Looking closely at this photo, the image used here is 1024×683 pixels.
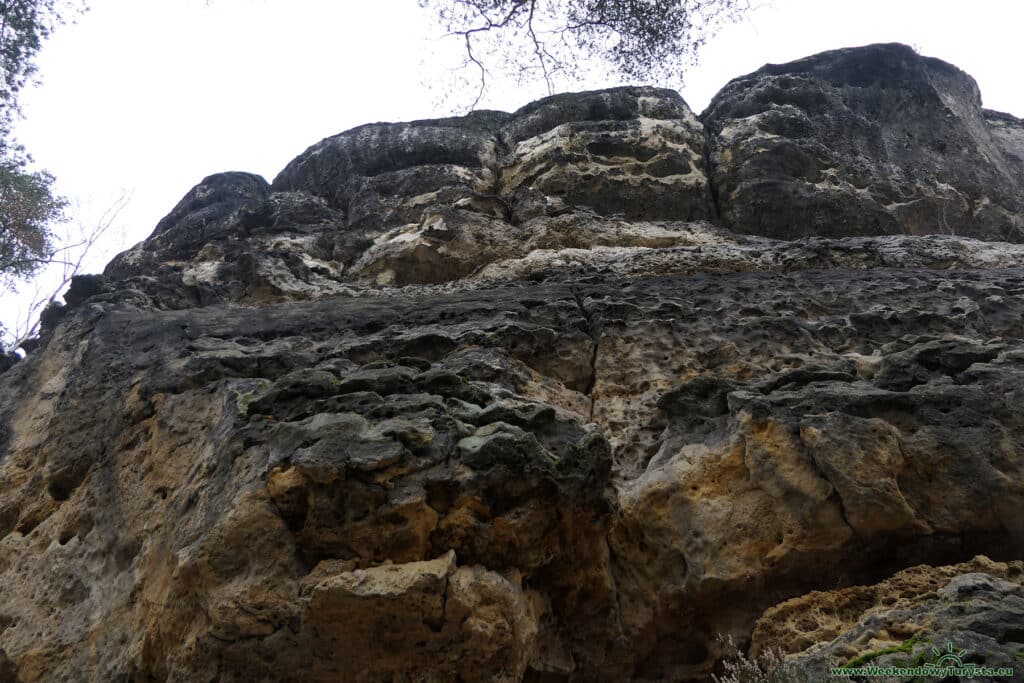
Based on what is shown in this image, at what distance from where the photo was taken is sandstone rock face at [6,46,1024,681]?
4.39 metres

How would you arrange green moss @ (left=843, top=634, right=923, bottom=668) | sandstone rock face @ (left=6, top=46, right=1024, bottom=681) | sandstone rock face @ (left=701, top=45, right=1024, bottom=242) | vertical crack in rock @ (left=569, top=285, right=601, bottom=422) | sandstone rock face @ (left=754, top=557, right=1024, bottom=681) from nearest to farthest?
sandstone rock face @ (left=754, top=557, right=1024, bottom=681)
green moss @ (left=843, top=634, right=923, bottom=668)
sandstone rock face @ (left=6, top=46, right=1024, bottom=681)
vertical crack in rock @ (left=569, top=285, right=601, bottom=422)
sandstone rock face @ (left=701, top=45, right=1024, bottom=242)

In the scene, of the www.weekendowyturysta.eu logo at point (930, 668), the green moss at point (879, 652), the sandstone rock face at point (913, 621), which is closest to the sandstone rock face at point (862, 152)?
the sandstone rock face at point (913, 621)

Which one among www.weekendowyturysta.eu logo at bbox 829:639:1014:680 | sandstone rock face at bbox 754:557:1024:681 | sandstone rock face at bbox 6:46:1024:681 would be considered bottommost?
sandstone rock face at bbox 754:557:1024:681

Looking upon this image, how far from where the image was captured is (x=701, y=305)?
297 inches

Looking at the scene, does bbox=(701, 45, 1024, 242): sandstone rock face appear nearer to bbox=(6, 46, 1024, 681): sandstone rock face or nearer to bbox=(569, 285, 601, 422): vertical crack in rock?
bbox=(6, 46, 1024, 681): sandstone rock face

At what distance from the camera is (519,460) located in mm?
4801

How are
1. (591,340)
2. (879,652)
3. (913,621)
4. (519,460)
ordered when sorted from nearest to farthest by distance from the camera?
(879,652) < (913,621) < (519,460) < (591,340)

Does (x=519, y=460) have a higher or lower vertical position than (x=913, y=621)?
higher

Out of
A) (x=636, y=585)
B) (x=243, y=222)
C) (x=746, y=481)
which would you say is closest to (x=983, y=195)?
(x=746, y=481)

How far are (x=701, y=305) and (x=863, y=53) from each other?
7.66 m

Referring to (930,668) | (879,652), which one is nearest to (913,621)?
(879,652)

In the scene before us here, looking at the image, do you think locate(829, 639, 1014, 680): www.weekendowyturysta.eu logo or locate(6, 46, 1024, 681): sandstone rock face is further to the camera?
locate(6, 46, 1024, 681): sandstone rock face

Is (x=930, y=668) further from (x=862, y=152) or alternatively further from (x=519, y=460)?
(x=862, y=152)

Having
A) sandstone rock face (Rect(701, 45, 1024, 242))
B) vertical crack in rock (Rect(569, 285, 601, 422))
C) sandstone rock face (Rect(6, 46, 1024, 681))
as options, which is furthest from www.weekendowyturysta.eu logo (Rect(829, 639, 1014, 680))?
sandstone rock face (Rect(701, 45, 1024, 242))
